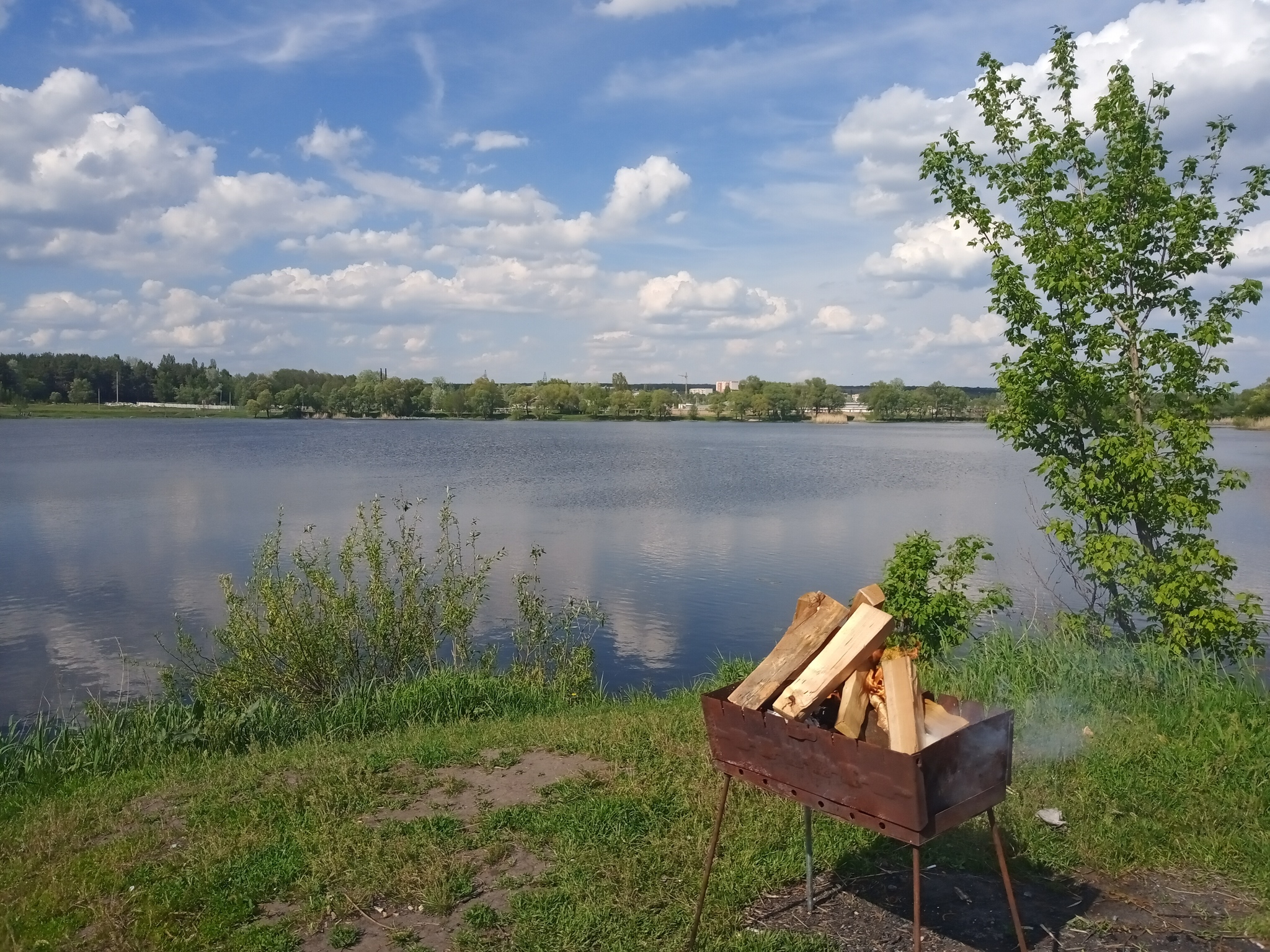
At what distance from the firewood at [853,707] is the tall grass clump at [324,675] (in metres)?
5.20

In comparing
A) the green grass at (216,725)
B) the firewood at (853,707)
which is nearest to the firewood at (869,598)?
the firewood at (853,707)

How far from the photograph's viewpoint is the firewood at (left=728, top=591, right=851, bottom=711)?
386 centimetres

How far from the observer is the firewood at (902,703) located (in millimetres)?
3539

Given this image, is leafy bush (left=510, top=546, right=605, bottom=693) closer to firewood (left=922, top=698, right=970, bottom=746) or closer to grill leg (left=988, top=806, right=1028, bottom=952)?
firewood (left=922, top=698, right=970, bottom=746)

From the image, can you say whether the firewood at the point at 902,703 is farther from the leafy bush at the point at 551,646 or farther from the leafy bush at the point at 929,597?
the leafy bush at the point at 551,646

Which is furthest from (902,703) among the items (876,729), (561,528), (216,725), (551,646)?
(561,528)

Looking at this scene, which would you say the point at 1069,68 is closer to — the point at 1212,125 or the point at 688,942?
the point at 1212,125

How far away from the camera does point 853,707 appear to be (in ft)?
12.1

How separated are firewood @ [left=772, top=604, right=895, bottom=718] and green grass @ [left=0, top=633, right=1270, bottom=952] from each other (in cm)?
117

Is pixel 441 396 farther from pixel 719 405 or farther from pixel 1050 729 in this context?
pixel 1050 729

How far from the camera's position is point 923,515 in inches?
996

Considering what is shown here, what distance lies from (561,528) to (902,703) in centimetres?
1944

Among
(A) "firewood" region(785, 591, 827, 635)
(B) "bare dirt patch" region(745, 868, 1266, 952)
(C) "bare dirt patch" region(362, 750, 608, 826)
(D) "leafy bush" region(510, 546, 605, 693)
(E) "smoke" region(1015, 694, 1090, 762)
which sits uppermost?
(A) "firewood" region(785, 591, 827, 635)

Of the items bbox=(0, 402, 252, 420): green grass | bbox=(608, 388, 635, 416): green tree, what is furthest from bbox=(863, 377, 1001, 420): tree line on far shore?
bbox=(0, 402, 252, 420): green grass
